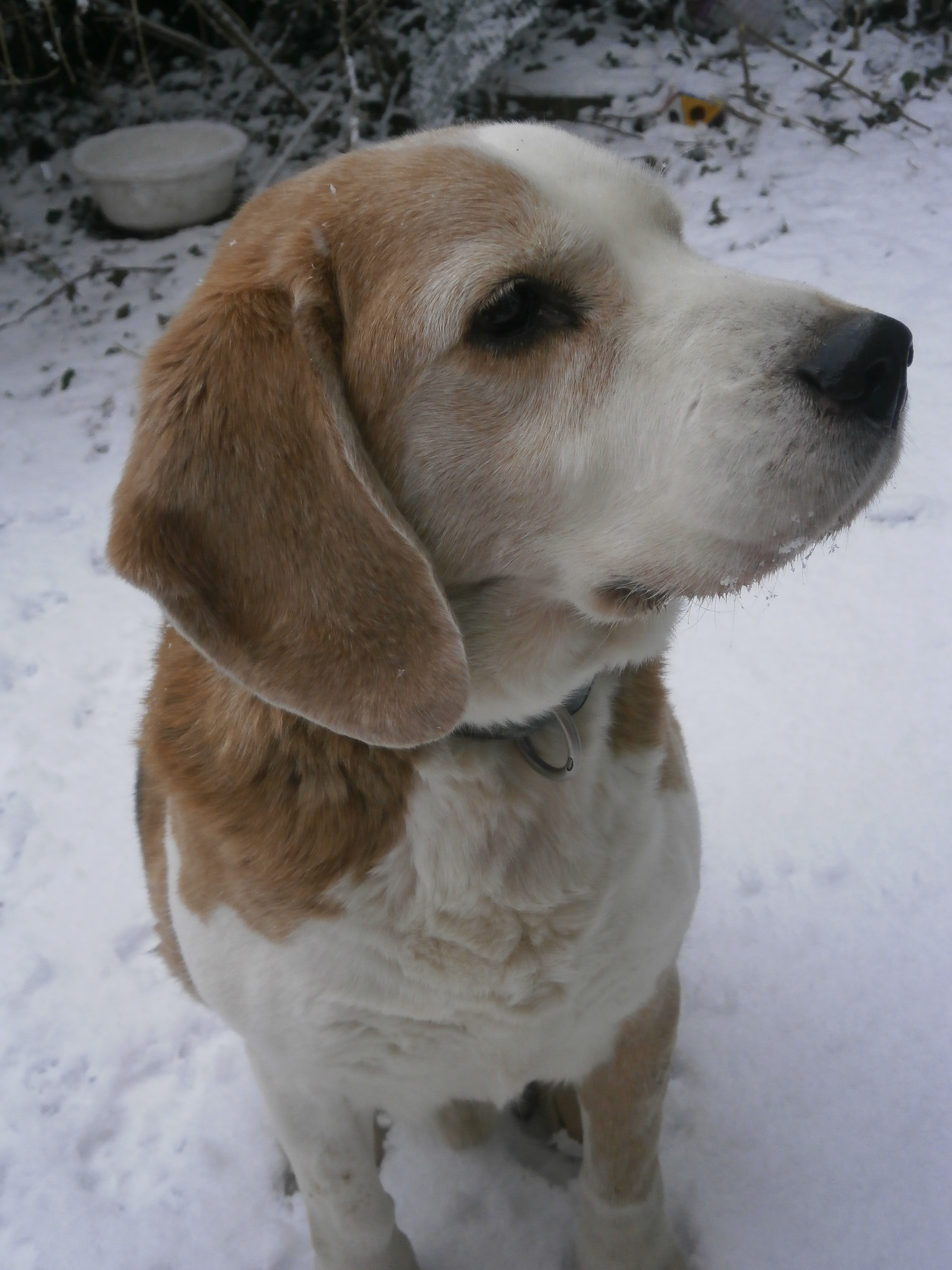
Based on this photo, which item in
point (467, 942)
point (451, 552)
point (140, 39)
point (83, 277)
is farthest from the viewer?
point (140, 39)

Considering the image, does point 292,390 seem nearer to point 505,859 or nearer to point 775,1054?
point 505,859

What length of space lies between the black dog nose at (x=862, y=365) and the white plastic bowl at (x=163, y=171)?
4954 millimetres

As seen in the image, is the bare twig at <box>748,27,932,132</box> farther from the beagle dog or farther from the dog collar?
the dog collar

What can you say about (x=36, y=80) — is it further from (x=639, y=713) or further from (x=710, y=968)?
(x=710, y=968)

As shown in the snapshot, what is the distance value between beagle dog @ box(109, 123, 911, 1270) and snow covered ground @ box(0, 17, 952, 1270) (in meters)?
0.28

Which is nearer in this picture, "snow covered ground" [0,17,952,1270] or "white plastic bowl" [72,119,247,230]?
"snow covered ground" [0,17,952,1270]

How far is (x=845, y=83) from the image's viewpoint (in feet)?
18.5

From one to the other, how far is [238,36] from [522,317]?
5.37 m

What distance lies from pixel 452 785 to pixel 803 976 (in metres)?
1.32

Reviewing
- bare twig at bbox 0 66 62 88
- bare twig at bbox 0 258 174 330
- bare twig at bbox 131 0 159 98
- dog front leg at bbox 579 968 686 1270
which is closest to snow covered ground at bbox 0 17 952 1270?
dog front leg at bbox 579 968 686 1270

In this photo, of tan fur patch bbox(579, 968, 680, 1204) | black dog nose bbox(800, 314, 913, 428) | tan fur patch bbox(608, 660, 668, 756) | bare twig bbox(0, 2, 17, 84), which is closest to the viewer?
black dog nose bbox(800, 314, 913, 428)

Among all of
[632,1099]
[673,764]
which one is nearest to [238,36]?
[673,764]

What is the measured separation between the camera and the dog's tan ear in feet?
4.32

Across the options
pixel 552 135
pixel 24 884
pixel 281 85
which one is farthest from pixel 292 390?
pixel 281 85
